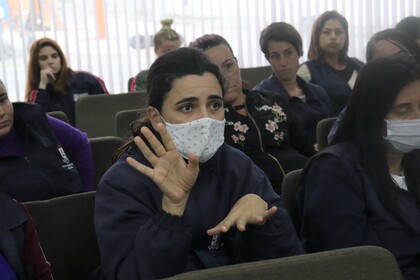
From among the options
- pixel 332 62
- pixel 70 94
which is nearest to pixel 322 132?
pixel 332 62

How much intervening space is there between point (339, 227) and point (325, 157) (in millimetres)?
203

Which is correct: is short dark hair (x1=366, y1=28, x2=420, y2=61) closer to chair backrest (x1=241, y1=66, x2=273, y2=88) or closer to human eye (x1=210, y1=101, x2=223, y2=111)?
chair backrest (x1=241, y1=66, x2=273, y2=88)

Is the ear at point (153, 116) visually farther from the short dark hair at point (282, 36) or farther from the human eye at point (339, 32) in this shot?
the human eye at point (339, 32)

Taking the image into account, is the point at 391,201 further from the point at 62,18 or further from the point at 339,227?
the point at 62,18

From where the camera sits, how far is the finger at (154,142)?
1.39 m

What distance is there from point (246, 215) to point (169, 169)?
215 millimetres

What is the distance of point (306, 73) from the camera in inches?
165

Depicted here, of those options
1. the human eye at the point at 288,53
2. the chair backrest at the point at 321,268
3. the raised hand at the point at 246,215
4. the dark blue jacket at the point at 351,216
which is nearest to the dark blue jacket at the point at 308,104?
the human eye at the point at 288,53

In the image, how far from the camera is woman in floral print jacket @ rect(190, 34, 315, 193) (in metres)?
2.63

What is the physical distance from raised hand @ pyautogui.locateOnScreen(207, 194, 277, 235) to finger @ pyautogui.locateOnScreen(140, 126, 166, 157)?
21cm

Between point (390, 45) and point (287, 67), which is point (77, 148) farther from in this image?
point (390, 45)

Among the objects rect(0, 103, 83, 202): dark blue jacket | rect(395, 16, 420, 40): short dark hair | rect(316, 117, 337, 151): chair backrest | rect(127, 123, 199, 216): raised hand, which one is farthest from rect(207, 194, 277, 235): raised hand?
rect(395, 16, 420, 40): short dark hair

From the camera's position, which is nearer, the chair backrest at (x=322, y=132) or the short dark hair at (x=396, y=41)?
the chair backrest at (x=322, y=132)

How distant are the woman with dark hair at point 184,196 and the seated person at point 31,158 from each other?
2.07 feet
